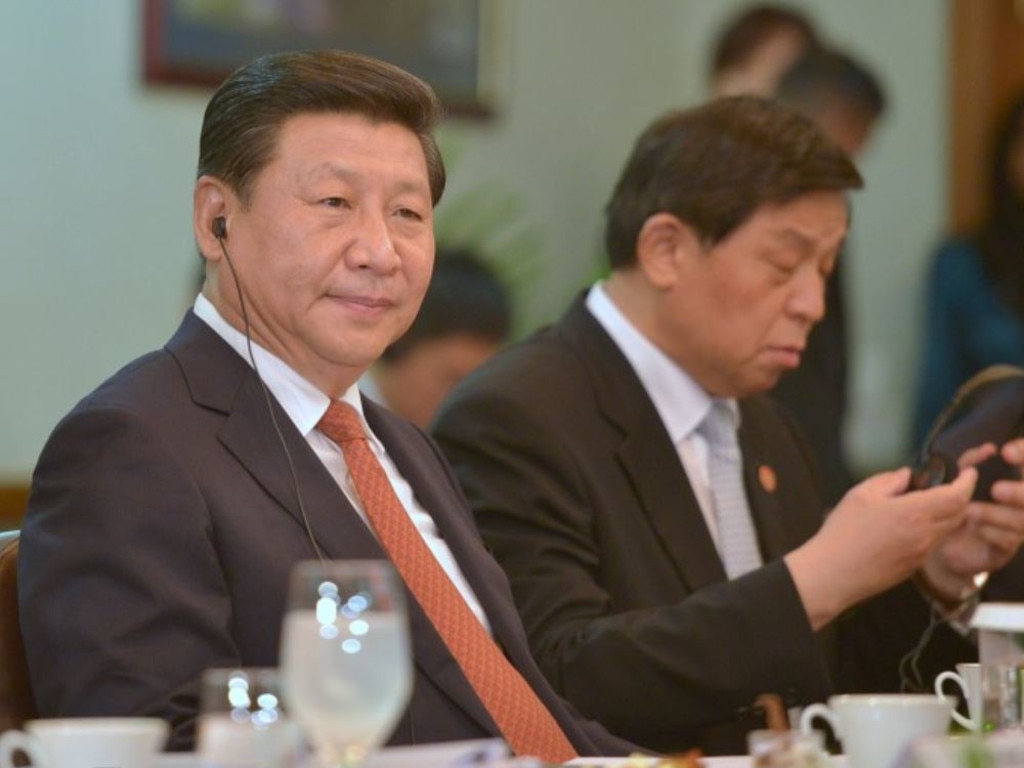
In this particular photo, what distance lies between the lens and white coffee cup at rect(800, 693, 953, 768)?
147 centimetres

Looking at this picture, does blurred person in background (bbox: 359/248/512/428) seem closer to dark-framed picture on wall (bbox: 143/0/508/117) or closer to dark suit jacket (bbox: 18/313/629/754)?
dark-framed picture on wall (bbox: 143/0/508/117)

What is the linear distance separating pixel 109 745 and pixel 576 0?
473cm

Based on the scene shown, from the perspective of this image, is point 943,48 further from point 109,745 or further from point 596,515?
point 109,745

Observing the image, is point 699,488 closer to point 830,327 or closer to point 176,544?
point 176,544

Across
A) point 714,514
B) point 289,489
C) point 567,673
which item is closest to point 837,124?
point 714,514

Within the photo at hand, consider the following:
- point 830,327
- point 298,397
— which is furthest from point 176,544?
point 830,327

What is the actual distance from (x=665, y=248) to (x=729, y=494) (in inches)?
14.3

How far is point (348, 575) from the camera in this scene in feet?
4.01

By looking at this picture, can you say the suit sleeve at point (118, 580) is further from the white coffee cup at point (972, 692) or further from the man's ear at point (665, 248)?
the man's ear at point (665, 248)

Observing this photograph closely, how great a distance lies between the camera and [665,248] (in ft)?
9.27

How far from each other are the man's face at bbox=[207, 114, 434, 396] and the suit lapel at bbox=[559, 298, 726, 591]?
679mm

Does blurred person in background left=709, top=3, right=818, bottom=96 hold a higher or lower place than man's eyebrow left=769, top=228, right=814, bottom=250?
higher

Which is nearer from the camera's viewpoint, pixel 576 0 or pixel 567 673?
pixel 567 673

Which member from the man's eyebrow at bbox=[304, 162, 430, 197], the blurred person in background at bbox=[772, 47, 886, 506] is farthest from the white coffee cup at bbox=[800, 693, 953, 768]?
the blurred person in background at bbox=[772, 47, 886, 506]
